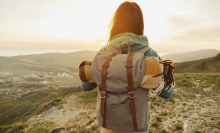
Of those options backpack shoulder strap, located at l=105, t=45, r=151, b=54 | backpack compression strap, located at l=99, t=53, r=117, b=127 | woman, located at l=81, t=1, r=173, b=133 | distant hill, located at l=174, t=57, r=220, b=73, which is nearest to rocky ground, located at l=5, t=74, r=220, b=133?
woman, located at l=81, t=1, r=173, b=133

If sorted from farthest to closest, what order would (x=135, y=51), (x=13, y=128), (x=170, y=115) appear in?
1. (x=13, y=128)
2. (x=170, y=115)
3. (x=135, y=51)

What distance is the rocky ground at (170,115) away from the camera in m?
3.95

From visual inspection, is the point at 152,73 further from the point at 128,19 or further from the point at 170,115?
the point at 170,115

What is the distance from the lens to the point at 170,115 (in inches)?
189

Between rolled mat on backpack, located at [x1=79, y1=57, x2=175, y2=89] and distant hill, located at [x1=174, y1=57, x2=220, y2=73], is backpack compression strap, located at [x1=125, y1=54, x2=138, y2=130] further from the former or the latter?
distant hill, located at [x1=174, y1=57, x2=220, y2=73]

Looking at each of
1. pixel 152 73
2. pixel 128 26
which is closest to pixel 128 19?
pixel 128 26

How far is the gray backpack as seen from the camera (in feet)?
4.07

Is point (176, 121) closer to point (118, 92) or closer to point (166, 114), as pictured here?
point (166, 114)

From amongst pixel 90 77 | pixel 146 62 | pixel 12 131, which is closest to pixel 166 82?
pixel 146 62

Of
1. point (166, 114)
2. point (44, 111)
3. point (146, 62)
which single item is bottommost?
point (44, 111)

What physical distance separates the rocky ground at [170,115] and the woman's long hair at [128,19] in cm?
373

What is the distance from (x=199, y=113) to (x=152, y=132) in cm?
224

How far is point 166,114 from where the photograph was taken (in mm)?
4934

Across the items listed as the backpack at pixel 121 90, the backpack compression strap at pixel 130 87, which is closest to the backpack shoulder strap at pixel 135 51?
the backpack at pixel 121 90
